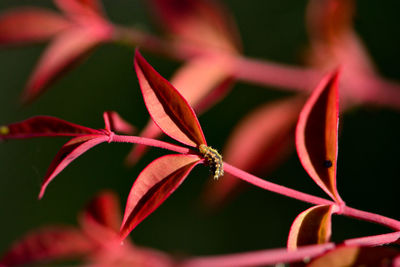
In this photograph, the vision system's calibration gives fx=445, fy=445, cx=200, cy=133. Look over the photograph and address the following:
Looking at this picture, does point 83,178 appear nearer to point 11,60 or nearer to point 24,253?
point 11,60

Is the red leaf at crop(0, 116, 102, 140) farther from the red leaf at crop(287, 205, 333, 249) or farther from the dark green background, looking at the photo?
the dark green background

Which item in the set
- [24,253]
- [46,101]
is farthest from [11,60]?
[24,253]

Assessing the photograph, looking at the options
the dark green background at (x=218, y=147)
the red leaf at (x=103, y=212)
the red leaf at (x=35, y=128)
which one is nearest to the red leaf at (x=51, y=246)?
the red leaf at (x=103, y=212)

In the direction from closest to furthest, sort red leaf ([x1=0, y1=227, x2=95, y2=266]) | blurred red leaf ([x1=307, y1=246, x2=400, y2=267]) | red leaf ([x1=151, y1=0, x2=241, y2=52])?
blurred red leaf ([x1=307, y1=246, x2=400, y2=267])
red leaf ([x1=0, y1=227, x2=95, y2=266])
red leaf ([x1=151, y1=0, x2=241, y2=52])

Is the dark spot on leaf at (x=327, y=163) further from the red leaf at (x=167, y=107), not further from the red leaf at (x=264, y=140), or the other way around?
the red leaf at (x=264, y=140)

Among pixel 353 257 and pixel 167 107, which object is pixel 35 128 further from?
pixel 353 257

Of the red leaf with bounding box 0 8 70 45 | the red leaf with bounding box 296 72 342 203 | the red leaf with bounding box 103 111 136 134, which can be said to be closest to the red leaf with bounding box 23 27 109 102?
the red leaf with bounding box 0 8 70 45
